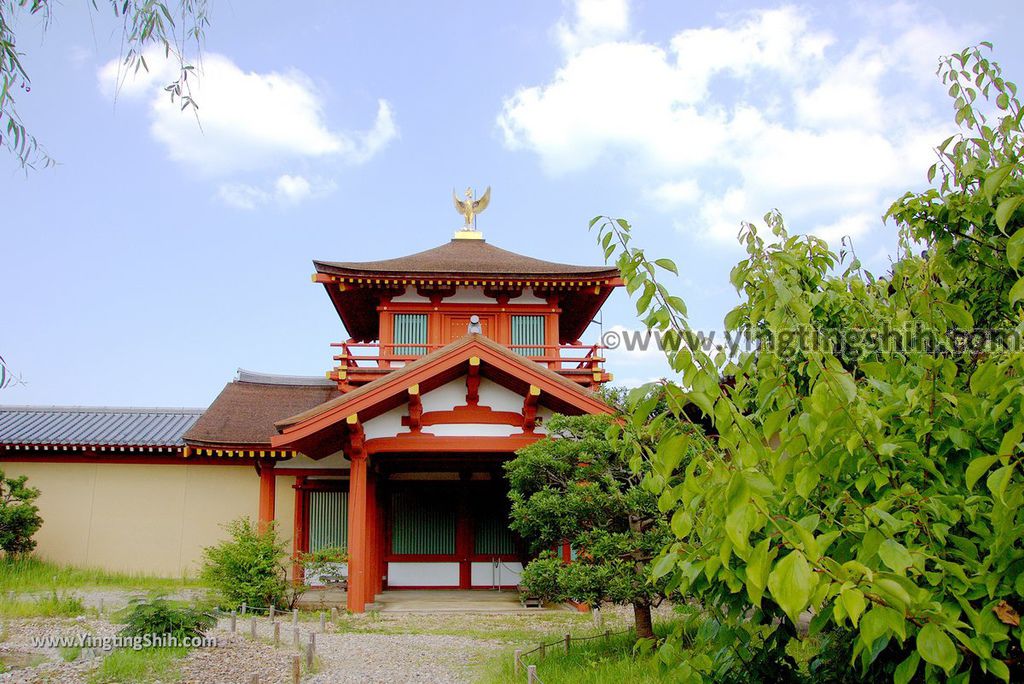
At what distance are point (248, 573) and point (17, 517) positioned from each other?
6258mm

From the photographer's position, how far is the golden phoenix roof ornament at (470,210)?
1914 cm

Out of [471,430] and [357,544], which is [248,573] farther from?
[471,430]

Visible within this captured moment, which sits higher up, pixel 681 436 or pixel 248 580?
pixel 681 436

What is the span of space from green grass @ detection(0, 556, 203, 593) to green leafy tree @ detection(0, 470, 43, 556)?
0.28 m

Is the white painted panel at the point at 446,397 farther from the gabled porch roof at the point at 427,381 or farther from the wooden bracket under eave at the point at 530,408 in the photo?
the wooden bracket under eave at the point at 530,408

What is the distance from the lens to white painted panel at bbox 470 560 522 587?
1438 cm

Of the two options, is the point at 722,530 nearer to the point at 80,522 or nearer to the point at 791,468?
the point at 791,468

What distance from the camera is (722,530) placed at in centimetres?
190

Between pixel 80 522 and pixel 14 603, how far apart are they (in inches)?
247

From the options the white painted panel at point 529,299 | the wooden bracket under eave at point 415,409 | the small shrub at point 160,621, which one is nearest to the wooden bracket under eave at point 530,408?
the wooden bracket under eave at point 415,409

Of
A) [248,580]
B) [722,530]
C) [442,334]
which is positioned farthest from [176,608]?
[442,334]

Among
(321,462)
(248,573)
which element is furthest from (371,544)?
(321,462)

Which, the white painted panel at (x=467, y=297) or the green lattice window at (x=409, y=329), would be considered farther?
the white painted panel at (x=467, y=297)

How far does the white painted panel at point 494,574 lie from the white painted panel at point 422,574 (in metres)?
0.33
